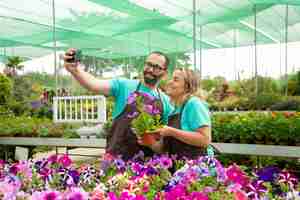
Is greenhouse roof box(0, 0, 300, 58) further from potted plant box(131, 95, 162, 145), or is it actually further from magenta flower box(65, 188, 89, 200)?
magenta flower box(65, 188, 89, 200)

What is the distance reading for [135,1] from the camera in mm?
7805

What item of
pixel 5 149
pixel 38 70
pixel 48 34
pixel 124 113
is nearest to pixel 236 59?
pixel 38 70

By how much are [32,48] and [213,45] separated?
5800 mm

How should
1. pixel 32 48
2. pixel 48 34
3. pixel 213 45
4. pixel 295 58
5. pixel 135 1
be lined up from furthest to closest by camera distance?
1. pixel 295 58
2. pixel 213 45
3. pixel 32 48
4. pixel 48 34
5. pixel 135 1

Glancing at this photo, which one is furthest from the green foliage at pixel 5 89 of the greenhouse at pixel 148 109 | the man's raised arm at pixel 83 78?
the man's raised arm at pixel 83 78

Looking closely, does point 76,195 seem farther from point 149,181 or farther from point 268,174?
point 268,174

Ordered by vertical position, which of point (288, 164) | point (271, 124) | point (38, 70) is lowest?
point (288, 164)

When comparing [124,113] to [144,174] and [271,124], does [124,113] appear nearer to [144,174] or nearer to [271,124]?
[144,174]

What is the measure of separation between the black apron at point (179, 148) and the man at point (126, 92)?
73 mm

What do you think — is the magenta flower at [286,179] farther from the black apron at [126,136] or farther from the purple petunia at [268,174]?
the black apron at [126,136]

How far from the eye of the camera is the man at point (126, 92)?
1711mm

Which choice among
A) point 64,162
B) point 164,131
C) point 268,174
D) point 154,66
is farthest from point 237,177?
point 154,66

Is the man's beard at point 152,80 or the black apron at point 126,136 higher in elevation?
the man's beard at point 152,80

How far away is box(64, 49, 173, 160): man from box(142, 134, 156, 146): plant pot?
0.14 m
